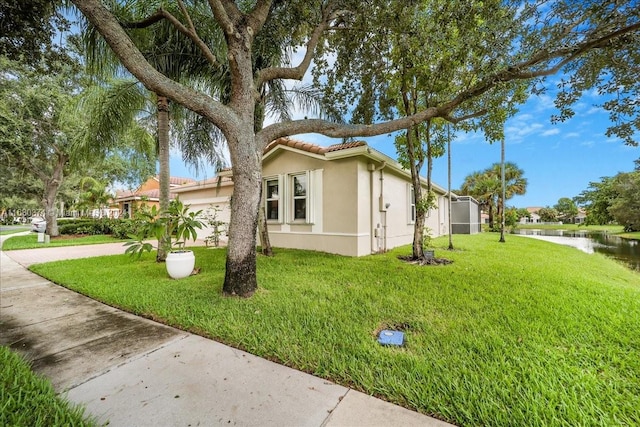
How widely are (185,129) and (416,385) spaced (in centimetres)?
937

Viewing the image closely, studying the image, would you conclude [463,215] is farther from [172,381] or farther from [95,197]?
[95,197]

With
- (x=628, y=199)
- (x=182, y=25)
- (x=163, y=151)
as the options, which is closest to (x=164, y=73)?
(x=163, y=151)

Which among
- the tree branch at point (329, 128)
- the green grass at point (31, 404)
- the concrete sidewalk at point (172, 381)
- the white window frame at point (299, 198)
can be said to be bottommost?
the concrete sidewalk at point (172, 381)

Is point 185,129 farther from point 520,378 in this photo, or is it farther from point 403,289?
point 520,378

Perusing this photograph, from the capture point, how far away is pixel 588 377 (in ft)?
7.50

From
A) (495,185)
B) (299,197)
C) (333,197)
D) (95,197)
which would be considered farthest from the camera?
(495,185)

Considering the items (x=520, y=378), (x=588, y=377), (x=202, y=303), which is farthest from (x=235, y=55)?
(x=588, y=377)

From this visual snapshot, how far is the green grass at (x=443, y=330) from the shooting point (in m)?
2.07

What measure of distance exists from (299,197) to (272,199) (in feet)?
4.80

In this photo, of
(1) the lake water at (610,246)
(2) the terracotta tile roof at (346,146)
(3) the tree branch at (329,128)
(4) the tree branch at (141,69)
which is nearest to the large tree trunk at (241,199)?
(4) the tree branch at (141,69)

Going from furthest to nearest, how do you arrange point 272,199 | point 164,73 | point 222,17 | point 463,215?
point 463,215 < point 272,199 < point 164,73 < point 222,17

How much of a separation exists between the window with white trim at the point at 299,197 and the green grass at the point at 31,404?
757cm

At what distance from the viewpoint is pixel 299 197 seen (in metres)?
9.69

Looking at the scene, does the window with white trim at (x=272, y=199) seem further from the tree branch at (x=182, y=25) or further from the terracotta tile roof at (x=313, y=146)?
the tree branch at (x=182, y=25)
